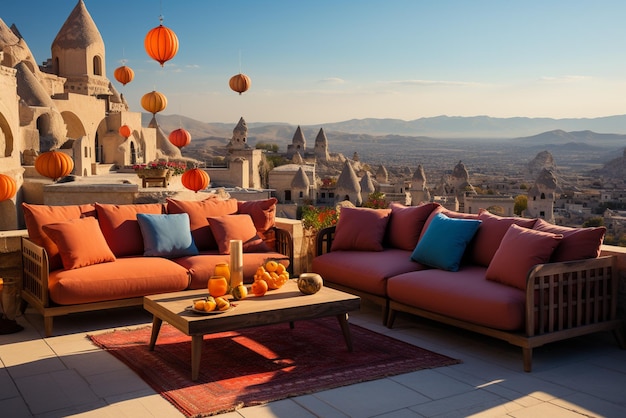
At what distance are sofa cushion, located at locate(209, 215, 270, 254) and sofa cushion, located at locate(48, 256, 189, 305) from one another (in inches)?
23.7

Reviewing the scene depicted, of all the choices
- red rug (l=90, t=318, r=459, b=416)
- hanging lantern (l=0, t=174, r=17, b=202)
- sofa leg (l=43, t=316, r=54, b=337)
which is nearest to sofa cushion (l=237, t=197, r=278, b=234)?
red rug (l=90, t=318, r=459, b=416)

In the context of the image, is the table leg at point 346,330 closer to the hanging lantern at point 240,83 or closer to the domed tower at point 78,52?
the hanging lantern at point 240,83

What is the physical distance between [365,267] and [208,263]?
140 centimetres

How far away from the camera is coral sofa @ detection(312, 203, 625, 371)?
445 cm

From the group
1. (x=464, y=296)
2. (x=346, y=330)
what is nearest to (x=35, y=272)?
(x=346, y=330)

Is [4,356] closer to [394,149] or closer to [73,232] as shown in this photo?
[73,232]

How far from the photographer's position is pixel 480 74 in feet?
133

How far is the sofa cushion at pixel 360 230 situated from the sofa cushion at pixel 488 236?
986 mm

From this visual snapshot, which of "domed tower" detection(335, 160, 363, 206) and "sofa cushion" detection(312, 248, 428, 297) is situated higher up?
"sofa cushion" detection(312, 248, 428, 297)

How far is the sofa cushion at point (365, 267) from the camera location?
5527 millimetres

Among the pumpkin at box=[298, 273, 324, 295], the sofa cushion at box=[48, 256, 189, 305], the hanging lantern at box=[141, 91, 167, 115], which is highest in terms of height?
the hanging lantern at box=[141, 91, 167, 115]

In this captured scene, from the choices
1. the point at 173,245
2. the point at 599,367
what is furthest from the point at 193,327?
the point at 599,367

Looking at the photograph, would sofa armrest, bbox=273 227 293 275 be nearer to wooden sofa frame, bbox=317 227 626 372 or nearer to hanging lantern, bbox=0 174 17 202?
wooden sofa frame, bbox=317 227 626 372

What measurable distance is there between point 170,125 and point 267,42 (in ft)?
393
